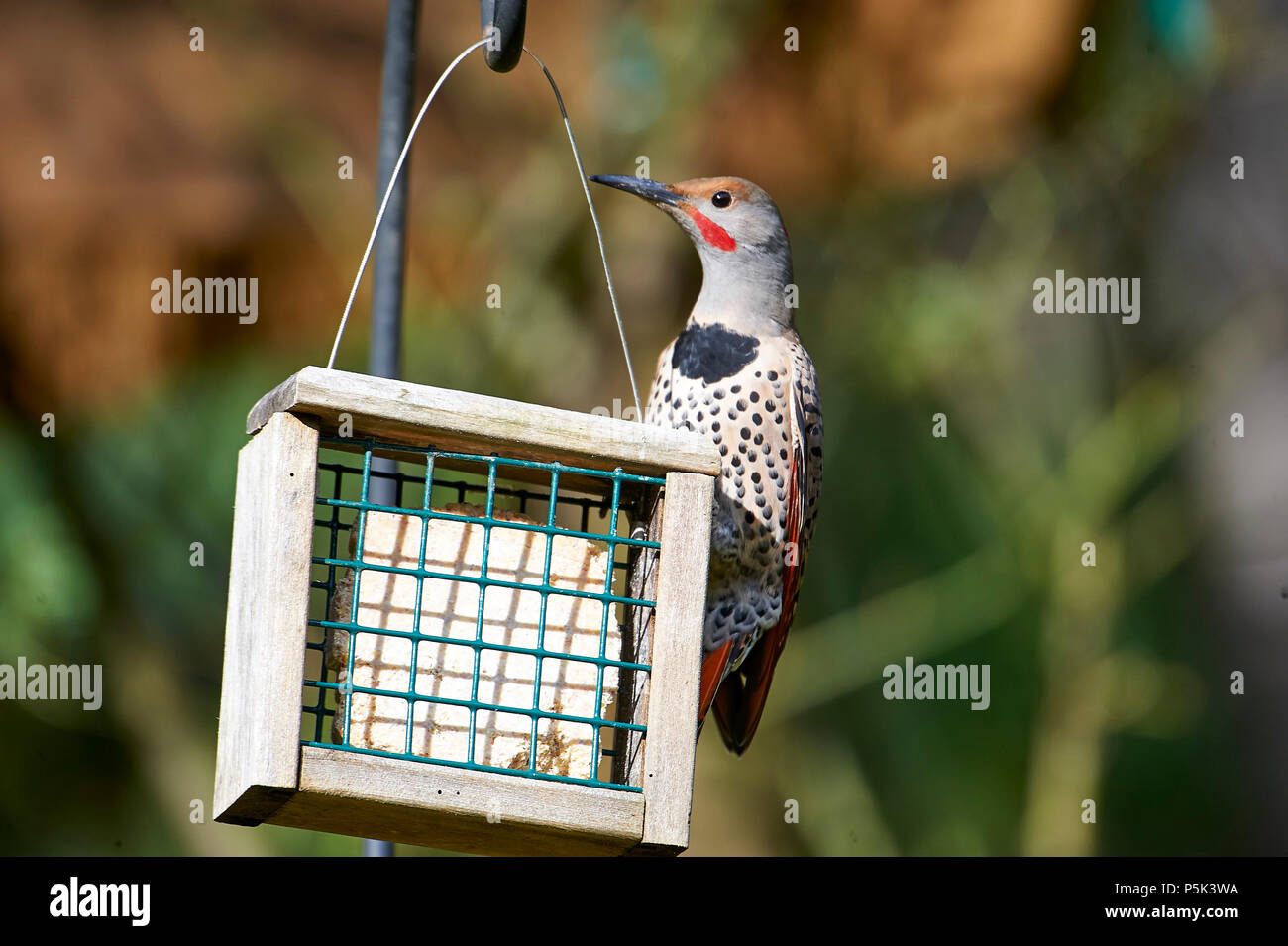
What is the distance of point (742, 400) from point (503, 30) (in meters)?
1.02

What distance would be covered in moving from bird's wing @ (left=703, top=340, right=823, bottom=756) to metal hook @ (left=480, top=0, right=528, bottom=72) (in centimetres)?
104

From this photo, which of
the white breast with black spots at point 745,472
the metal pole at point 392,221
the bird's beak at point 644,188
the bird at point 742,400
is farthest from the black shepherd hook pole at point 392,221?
the white breast with black spots at point 745,472

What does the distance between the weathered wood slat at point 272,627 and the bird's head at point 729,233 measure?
3.77 feet

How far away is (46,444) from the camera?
538cm

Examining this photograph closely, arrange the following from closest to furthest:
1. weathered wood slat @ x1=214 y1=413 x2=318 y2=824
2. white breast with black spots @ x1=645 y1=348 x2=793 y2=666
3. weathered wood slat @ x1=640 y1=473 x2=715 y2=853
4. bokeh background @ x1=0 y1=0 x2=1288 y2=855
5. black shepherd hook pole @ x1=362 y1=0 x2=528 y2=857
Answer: weathered wood slat @ x1=214 y1=413 x2=318 y2=824, weathered wood slat @ x1=640 y1=473 x2=715 y2=853, black shepherd hook pole @ x1=362 y1=0 x2=528 y2=857, white breast with black spots @ x1=645 y1=348 x2=793 y2=666, bokeh background @ x1=0 y1=0 x2=1288 y2=855

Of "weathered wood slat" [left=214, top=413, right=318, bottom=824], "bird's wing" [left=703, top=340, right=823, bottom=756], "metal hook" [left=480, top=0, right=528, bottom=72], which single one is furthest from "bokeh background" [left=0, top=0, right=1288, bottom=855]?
"weathered wood slat" [left=214, top=413, right=318, bottom=824]

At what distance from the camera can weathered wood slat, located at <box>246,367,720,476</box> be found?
6.52ft

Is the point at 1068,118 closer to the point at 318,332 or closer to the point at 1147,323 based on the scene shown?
the point at 1147,323

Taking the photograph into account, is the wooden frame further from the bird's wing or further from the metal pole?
the bird's wing

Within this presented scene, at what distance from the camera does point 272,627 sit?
2.00m

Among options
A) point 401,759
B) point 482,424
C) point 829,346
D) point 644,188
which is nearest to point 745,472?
point 644,188

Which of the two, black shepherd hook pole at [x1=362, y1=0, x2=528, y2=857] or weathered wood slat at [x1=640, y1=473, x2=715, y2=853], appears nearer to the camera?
weathered wood slat at [x1=640, y1=473, x2=715, y2=853]

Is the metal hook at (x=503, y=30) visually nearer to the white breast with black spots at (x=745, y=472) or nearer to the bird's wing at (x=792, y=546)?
the white breast with black spots at (x=745, y=472)

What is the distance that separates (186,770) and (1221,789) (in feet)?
13.0
